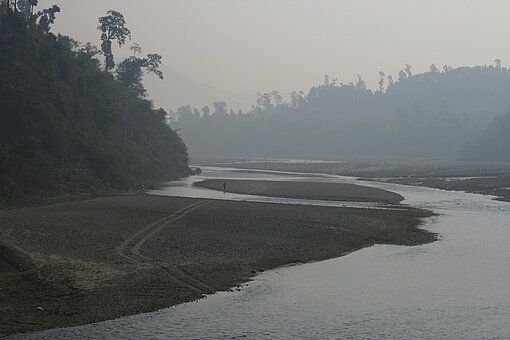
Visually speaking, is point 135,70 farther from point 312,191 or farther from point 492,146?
point 492,146

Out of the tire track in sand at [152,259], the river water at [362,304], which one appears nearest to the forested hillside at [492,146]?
the river water at [362,304]

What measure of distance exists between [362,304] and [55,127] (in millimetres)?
50724

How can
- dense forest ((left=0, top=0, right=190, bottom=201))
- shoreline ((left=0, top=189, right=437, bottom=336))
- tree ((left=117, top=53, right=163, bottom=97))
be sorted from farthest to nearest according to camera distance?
tree ((left=117, top=53, right=163, bottom=97)) → dense forest ((left=0, top=0, right=190, bottom=201)) → shoreline ((left=0, top=189, right=437, bottom=336))

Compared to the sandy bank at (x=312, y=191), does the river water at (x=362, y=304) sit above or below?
below

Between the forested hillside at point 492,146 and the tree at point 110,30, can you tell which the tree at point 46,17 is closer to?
the tree at point 110,30

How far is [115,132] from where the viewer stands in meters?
84.0

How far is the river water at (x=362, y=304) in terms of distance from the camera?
19312 mm

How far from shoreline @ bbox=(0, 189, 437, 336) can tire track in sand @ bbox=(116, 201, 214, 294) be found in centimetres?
5

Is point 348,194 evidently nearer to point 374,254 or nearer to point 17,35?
point 374,254

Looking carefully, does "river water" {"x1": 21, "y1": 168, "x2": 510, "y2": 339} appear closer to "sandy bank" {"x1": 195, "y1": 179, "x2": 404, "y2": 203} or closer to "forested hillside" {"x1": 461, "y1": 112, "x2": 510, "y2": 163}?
"sandy bank" {"x1": 195, "y1": 179, "x2": 404, "y2": 203}

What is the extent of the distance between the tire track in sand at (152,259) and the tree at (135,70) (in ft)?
Result: 264

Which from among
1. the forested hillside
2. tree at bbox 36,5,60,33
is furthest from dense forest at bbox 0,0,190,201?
the forested hillside

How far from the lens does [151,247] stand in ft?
100

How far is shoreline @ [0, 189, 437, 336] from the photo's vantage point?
69.5 ft
